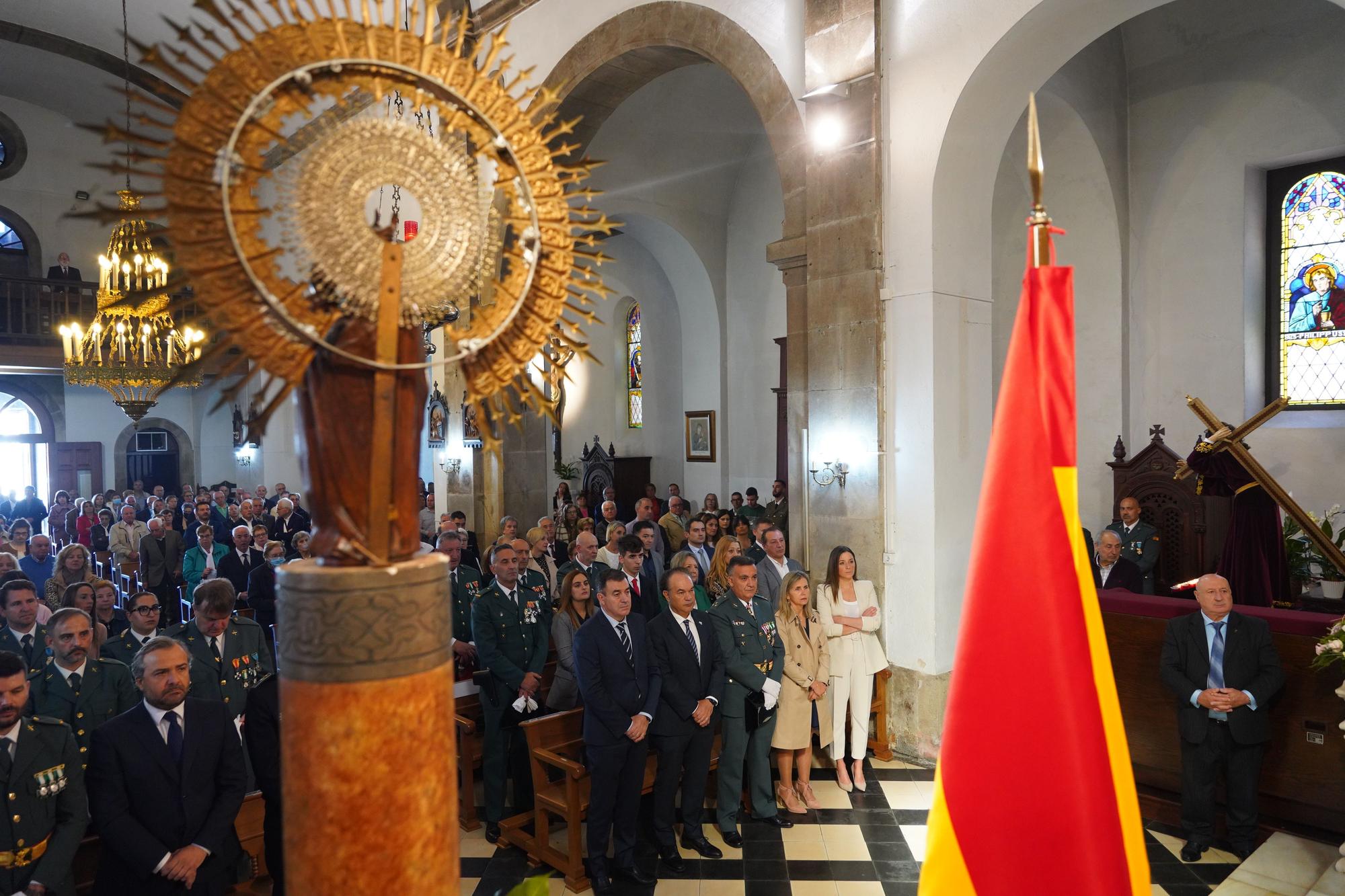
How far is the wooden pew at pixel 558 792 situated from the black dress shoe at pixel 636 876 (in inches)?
7.6

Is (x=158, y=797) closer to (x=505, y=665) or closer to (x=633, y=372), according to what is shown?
(x=505, y=665)

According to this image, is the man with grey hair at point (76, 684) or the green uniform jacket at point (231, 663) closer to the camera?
the man with grey hair at point (76, 684)

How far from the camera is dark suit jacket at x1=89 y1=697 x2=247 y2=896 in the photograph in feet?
11.3

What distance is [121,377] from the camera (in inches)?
367

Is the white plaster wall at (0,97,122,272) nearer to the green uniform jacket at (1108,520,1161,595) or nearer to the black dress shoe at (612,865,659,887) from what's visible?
the black dress shoe at (612,865,659,887)

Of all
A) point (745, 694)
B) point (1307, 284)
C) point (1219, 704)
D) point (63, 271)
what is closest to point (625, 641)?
point (745, 694)

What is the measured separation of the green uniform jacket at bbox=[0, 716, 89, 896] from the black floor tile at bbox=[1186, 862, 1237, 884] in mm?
5448

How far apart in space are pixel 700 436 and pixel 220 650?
35.5ft

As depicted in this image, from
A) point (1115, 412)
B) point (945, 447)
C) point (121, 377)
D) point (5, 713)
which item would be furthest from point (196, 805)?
point (1115, 412)

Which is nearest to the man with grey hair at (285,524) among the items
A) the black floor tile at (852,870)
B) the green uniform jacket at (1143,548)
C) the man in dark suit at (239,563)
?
the man in dark suit at (239,563)

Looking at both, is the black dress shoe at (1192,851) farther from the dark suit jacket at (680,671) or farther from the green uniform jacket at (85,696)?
the green uniform jacket at (85,696)

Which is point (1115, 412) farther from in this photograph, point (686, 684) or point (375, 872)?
point (375, 872)

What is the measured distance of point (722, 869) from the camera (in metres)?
5.19

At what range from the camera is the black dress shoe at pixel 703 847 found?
5340 millimetres
